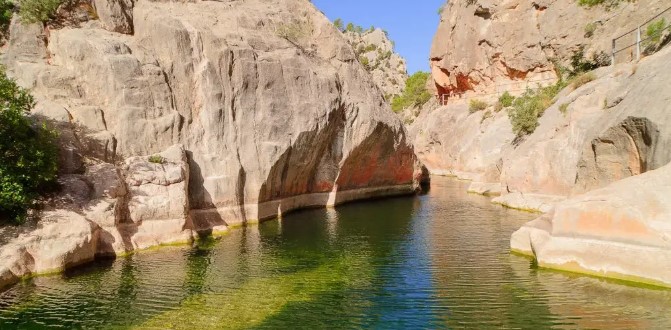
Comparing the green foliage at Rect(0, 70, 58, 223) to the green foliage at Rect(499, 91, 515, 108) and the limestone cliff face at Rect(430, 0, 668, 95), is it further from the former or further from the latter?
the green foliage at Rect(499, 91, 515, 108)

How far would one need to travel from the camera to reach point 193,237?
22250mm

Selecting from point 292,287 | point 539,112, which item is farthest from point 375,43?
point 292,287

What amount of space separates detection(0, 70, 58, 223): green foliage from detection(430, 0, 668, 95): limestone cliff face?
37862 mm

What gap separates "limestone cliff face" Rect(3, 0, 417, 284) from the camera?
21.3 meters

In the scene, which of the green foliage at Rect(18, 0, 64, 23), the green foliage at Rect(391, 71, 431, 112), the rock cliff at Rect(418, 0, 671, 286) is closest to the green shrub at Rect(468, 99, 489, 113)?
the rock cliff at Rect(418, 0, 671, 286)

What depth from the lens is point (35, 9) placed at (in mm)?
24688

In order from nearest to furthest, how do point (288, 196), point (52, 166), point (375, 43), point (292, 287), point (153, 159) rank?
1. point (292, 287)
2. point (52, 166)
3. point (153, 159)
4. point (288, 196)
5. point (375, 43)

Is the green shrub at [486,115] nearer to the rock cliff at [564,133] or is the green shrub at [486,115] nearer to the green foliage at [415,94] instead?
the rock cliff at [564,133]

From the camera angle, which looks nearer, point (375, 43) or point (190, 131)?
point (190, 131)

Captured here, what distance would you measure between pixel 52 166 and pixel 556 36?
47.7 meters

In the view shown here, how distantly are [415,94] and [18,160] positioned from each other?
72.4 m

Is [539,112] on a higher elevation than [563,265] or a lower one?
higher

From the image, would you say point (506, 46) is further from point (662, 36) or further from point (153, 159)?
point (153, 159)

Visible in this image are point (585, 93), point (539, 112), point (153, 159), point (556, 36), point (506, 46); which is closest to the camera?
point (153, 159)
